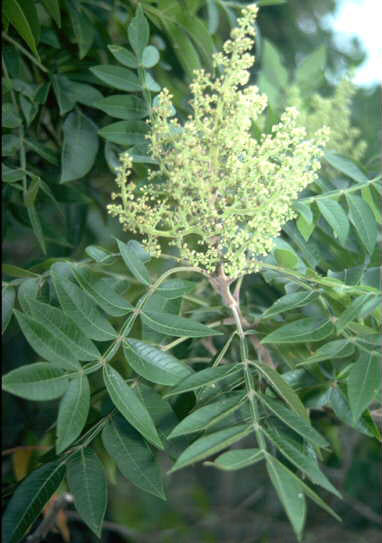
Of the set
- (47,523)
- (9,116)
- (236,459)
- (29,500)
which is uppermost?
(9,116)

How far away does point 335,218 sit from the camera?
2.83 feet

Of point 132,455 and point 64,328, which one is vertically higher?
point 64,328

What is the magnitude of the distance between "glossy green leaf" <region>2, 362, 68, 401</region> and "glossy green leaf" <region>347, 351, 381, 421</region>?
316mm

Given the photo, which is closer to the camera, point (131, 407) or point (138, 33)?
point (131, 407)

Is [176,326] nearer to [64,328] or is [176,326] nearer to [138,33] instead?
[64,328]

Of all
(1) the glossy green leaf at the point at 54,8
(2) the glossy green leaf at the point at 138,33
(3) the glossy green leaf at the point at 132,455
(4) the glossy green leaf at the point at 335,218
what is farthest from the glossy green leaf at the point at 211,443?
(1) the glossy green leaf at the point at 54,8

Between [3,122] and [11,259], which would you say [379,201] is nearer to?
[3,122]

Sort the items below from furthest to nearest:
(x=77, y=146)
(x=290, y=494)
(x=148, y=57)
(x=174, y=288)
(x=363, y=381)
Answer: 1. (x=77, y=146)
2. (x=148, y=57)
3. (x=174, y=288)
4. (x=363, y=381)
5. (x=290, y=494)

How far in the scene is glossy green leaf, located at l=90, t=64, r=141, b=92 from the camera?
89 centimetres

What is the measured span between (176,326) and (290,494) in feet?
0.77

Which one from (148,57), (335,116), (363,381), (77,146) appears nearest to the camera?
(363,381)

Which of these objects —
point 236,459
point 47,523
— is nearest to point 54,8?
point 236,459

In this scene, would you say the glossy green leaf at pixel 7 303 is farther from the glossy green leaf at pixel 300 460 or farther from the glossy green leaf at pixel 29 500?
the glossy green leaf at pixel 300 460

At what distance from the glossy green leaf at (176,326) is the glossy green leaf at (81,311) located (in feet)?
0.17
